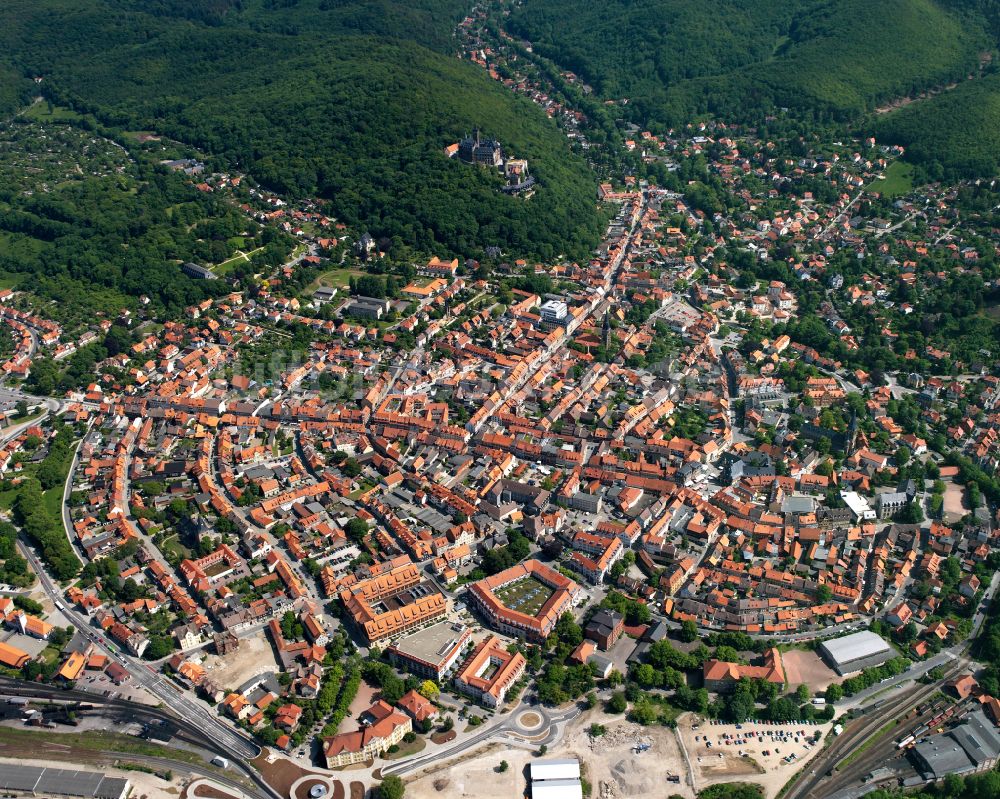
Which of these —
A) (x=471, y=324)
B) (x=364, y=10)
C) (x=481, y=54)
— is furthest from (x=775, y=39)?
(x=471, y=324)

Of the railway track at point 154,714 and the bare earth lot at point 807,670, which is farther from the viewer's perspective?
the bare earth lot at point 807,670

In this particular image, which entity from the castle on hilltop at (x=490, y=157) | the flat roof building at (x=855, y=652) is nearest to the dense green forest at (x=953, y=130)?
the castle on hilltop at (x=490, y=157)

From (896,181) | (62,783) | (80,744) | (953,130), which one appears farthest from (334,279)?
(953,130)

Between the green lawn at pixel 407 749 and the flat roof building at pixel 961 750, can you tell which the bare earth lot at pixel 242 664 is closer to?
the green lawn at pixel 407 749

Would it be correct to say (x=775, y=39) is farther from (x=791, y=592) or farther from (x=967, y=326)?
(x=791, y=592)

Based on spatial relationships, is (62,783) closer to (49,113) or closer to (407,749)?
(407,749)

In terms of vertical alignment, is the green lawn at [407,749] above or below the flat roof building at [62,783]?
above
